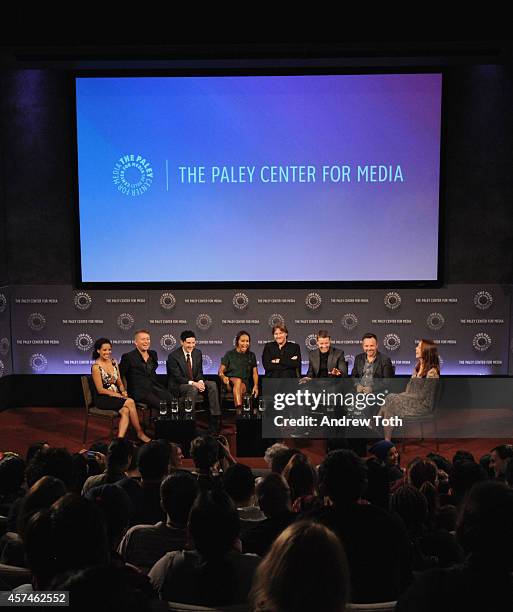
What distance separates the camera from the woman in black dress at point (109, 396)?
7484mm

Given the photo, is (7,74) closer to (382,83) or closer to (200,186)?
(200,186)

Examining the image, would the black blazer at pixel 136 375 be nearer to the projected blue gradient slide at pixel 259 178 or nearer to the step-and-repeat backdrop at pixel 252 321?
the step-and-repeat backdrop at pixel 252 321

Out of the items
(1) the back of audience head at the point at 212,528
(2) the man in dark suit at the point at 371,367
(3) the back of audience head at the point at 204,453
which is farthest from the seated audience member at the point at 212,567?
(2) the man in dark suit at the point at 371,367

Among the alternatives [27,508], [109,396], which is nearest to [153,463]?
[27,508]

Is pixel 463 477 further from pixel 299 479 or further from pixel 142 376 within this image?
pixel 142 376

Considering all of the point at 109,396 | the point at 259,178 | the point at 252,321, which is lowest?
the point at 109,396

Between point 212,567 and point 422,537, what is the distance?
1.10 meters

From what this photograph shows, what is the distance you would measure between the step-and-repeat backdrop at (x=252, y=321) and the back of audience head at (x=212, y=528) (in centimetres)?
667

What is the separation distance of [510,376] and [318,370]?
249 cm

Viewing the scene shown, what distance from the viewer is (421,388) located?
23.7 feet

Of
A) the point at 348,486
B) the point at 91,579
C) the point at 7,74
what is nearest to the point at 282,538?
the point at 91,579

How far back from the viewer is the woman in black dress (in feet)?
24.6

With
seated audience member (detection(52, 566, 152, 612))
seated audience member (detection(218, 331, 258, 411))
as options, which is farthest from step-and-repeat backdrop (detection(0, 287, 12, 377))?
seated audience member (detection(52, 566, 152, 612))

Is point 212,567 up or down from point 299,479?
up
